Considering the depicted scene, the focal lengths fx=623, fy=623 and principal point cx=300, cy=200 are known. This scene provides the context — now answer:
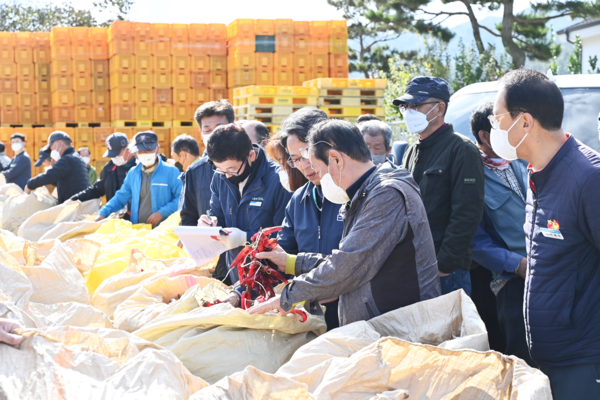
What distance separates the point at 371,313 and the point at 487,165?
1.69 meters

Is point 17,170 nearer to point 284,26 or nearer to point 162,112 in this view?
point 162,112

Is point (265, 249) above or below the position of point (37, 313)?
above

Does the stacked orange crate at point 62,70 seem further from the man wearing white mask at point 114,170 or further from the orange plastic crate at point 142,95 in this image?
the man wearing white mask at point 114,170

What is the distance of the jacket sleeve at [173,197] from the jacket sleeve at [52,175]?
233 centimetres

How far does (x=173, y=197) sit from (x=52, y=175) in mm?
2374

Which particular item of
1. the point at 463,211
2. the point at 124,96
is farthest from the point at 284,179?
the point at 124,96

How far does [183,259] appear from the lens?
4496mm

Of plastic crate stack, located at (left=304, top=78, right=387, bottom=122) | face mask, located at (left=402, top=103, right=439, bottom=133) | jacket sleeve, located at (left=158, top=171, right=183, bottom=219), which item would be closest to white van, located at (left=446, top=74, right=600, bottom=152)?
face mask, located at (left=402, top=103, right=439, bottom=133)

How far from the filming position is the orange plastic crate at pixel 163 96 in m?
12.3

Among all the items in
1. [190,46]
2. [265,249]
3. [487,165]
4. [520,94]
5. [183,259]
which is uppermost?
[190,46]

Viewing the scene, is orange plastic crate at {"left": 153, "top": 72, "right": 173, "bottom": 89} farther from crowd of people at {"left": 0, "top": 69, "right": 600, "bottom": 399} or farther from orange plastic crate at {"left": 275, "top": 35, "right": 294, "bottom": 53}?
crowd of people at {"left": 0, "top": 69, "right": 600, "bottom": 399}

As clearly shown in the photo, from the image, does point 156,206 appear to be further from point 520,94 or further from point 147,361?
point 520,94

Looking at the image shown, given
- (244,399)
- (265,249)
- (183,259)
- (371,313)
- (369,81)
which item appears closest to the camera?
(244,399)

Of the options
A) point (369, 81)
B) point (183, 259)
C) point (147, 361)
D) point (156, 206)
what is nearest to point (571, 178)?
point (147, 361)
